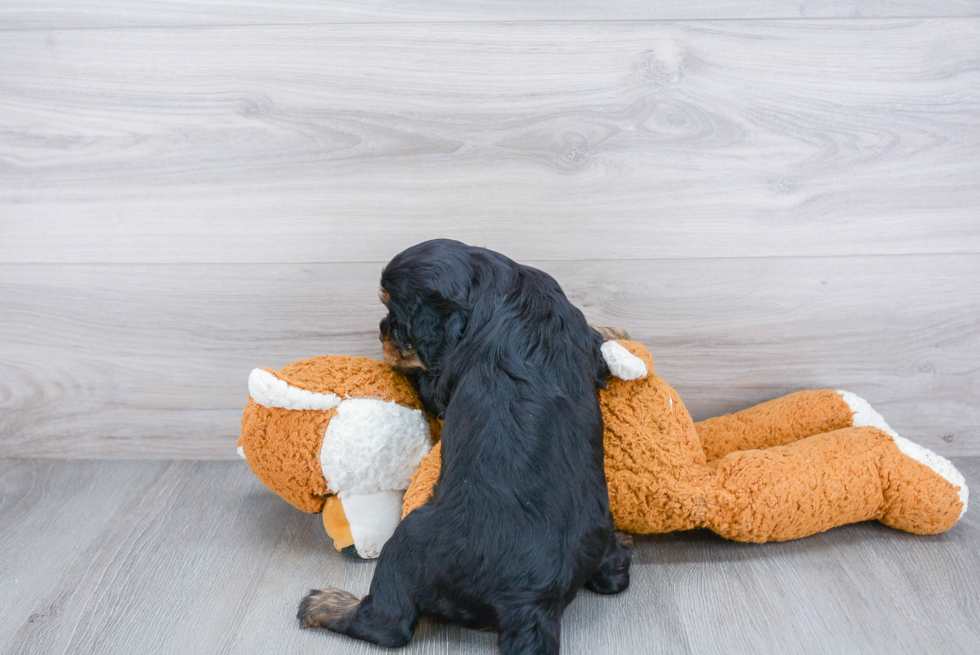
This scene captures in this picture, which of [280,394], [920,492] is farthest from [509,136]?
[920,492]

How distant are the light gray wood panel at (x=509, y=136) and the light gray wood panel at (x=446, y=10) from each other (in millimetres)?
24

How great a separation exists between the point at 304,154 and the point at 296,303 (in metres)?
0.36

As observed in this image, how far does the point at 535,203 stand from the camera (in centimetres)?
172

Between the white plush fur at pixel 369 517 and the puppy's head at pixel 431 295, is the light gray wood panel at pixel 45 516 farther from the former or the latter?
the puppy's head at pixel 431 295

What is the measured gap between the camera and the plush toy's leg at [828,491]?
55.4 inches

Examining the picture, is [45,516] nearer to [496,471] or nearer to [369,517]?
[369,517]

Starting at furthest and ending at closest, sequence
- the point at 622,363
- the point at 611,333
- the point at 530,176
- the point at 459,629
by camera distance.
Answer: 1. the point at 530,176
2. the point at 611,333
3. the point at 622,363
4. the point at 459,629

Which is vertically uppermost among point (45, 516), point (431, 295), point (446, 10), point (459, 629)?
point (446, 10)

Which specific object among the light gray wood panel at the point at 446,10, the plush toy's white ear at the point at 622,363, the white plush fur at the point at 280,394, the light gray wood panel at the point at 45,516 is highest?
the light gray wood panel at the point at 446,10

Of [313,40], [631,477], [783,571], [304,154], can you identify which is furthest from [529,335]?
[313,40]

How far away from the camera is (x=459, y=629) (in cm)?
126

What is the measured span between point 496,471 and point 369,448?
0.34 meters

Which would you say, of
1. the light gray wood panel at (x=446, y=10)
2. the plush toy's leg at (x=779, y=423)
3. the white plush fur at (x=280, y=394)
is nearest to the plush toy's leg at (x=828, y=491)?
the plush toy's leg at (x=779, y=423)

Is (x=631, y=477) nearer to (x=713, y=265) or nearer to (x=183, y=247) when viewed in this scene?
(x=713, y=265)
